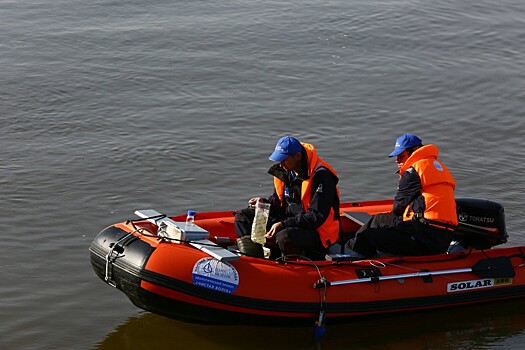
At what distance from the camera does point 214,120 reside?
38.0ft

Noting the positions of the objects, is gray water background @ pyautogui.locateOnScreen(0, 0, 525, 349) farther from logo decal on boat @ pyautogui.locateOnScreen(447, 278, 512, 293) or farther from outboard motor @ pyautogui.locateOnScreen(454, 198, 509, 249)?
outboard motor @ pyautogui.locateOnScreen(454, 198, 509, 249)

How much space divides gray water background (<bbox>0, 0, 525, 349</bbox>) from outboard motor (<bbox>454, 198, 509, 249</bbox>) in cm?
55

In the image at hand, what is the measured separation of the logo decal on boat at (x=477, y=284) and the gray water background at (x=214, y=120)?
31 centimetres

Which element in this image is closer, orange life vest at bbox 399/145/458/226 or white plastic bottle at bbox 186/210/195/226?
white plastic bottle at bbox 186/210/195/226

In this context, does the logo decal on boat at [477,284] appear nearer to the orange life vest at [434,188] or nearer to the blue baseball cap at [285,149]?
the orange life vest at [434,188]

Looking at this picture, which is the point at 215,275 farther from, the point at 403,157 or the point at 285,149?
the point at 403,157

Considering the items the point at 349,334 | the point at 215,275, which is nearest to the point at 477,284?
the point at 349,334

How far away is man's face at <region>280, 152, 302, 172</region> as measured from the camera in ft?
23.4

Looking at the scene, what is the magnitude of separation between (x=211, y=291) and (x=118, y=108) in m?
5.67

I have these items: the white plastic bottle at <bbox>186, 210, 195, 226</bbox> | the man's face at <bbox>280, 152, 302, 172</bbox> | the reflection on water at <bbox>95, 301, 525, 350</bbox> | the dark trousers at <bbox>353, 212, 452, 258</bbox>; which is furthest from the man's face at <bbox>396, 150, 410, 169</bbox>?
the white plastic bottle at <bbox>186, 210, 195, 226</bbox>

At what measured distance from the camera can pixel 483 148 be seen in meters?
11.1

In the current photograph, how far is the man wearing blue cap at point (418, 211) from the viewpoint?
24.0 feet

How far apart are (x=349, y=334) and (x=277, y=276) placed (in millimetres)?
843

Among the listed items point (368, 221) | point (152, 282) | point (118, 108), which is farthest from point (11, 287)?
point (118, 108)
